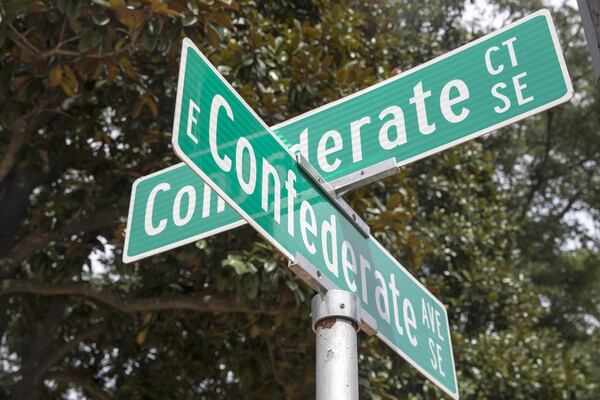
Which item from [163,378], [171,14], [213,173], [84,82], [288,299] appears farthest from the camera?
[163,378]

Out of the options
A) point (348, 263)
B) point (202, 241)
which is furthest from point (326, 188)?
point (202, 241)

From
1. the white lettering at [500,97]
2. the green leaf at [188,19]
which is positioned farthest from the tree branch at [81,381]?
the white lettering at [500,97]

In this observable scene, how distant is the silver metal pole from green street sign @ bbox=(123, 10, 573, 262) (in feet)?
1.26

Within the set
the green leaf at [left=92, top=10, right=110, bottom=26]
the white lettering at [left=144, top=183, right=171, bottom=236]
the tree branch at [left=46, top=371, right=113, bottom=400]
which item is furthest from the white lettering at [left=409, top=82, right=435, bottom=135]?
the tree branch at [left=46, top=371, right=113, bottom=400]

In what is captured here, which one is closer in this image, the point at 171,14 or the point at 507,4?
the point at 171,14

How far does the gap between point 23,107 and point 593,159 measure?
9622 millimetres

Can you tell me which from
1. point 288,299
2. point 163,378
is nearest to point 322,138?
point 288,299

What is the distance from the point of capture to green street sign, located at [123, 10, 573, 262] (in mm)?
2535

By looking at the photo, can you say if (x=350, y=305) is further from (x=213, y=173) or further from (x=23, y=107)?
(x=23, y=107)

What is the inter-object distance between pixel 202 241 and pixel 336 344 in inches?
160

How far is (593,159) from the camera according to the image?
1377cm

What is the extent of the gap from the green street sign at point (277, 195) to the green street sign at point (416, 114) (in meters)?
0.17

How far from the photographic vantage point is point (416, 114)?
262cm

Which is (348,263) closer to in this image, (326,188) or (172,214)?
(326,188)
